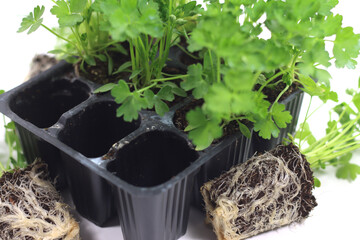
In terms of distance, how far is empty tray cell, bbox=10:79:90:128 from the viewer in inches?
53.6

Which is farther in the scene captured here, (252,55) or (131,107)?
(131,107)

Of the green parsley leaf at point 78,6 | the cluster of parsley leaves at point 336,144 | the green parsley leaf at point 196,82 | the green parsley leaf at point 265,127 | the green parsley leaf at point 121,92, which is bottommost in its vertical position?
the cluster of parsley leaves at point 336,144

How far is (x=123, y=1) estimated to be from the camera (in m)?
1.01

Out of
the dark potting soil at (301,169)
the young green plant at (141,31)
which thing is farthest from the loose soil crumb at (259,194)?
the young green plant at (141,31)

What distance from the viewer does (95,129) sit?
52.7 inches

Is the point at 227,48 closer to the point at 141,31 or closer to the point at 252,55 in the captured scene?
the point at 252,55

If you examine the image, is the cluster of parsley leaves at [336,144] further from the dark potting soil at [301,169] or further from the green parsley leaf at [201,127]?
the green parsley leaf at [201,127]

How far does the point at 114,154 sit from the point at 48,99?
0.40 m

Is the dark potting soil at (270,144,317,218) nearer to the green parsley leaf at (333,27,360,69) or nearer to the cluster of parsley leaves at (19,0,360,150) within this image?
the cluster of parsley leaves at (19,0,360,150)

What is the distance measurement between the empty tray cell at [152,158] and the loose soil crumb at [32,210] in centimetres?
18

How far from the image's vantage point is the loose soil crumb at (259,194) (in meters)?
1.17

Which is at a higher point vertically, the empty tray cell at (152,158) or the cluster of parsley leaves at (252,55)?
the cluster of parsley leaves at (252,55)

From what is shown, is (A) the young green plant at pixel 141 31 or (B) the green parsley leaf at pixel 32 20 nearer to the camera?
(A) the young green plant at pixel 141 31

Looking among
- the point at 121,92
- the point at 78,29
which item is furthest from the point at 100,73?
the point at 121,92
